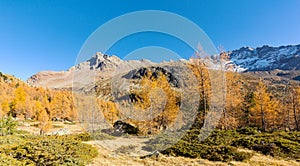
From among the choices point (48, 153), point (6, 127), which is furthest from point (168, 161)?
point (6, 127)

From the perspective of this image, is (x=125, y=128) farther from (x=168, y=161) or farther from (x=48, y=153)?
(x=48, y=153)

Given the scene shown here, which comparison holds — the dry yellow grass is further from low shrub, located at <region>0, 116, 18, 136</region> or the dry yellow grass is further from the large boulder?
low shrub, located at <region>0, 116, 18, 136</region>

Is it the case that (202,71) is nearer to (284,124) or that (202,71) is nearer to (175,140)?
(175,140)

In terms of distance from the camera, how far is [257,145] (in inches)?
648

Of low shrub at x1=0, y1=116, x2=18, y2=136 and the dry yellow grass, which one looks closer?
the dry yellow grass

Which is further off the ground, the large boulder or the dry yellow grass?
the large boulder

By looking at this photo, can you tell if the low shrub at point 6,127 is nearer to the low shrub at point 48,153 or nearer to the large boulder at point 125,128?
the large boulder at point 125,128

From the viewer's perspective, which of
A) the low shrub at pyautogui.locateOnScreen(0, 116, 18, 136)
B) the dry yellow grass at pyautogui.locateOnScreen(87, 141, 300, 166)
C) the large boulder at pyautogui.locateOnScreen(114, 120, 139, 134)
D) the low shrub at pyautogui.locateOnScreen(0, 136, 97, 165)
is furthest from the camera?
the large boulder at pyautogui.locateOnScreen(114, 120, 139, 134)

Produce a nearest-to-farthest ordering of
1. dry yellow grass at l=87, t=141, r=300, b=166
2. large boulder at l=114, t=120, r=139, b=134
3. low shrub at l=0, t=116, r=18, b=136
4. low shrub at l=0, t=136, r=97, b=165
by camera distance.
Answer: low shrub at l=0, t=136, r=97, b=165, dry yellow grass at l=87, t=141, r=300, b=166, low shrub at l=0, t=116, r=18, b=136, large boulder at l=114, t=120, r=139, b=134

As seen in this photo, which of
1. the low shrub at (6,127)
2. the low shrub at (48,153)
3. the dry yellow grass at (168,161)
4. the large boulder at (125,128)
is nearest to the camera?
the low shrub at (48,153)

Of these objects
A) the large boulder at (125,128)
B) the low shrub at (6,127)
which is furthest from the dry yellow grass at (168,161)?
the low shrub at (6,127)

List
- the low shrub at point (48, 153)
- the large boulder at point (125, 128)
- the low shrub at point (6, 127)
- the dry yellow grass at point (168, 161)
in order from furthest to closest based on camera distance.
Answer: the large boulder at point (125, 128) → the low shrub at point (6, 127) → the dry yellow grass at point (168, 161) → the low shrub at point (48, 153)

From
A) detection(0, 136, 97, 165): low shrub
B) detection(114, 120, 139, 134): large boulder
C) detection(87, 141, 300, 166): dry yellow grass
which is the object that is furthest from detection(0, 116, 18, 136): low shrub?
detection(87, 141, 300, 166): dry yellow grass

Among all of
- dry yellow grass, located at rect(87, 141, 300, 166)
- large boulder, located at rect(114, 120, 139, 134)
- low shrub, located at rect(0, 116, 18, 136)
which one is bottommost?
dry yellow grass, located at rect(87, 141, 300, 166)
